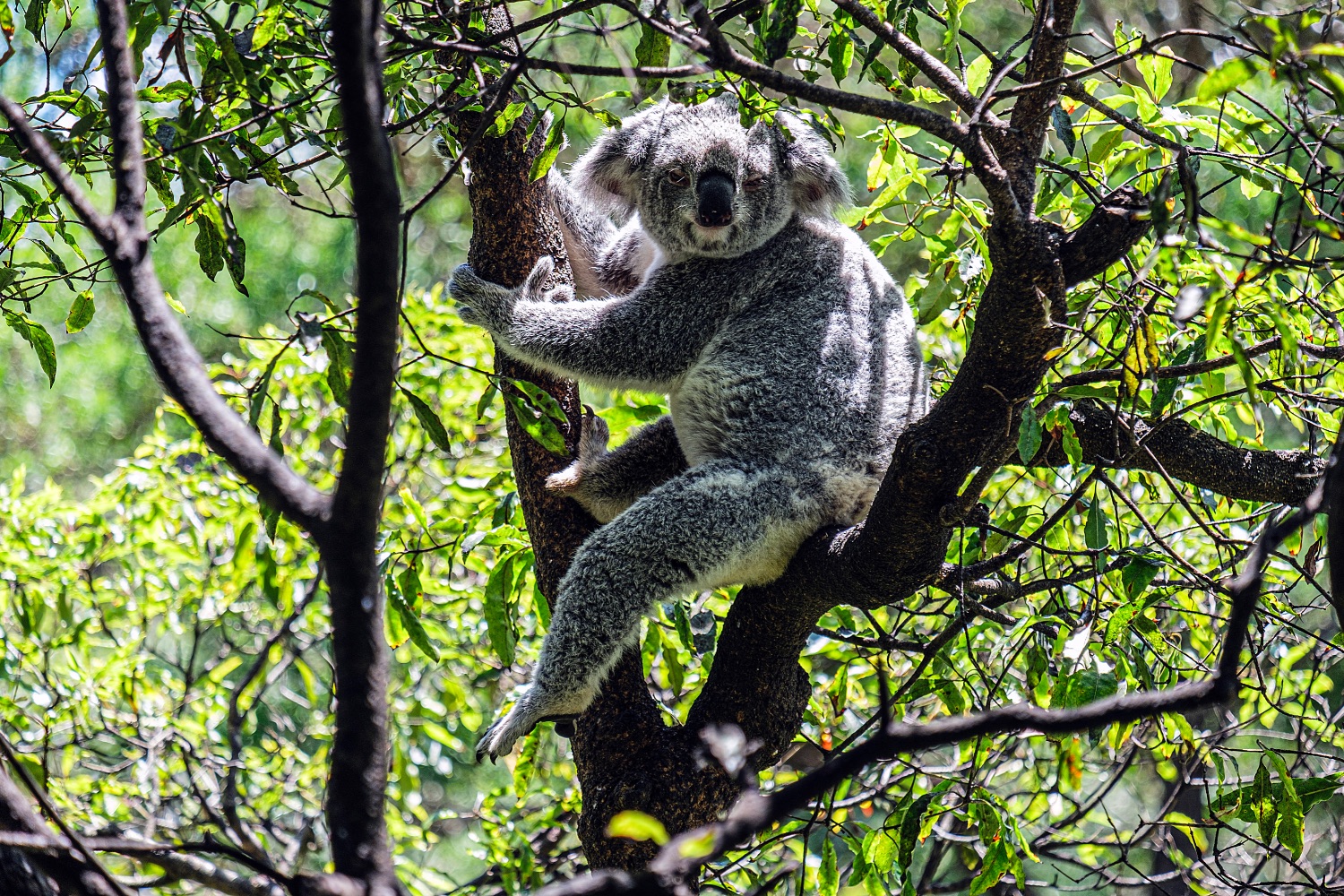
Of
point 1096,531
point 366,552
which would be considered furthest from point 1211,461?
point 366,552

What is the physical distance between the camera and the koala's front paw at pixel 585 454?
112 inches

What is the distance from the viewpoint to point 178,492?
423cm

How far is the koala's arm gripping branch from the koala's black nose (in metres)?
0.28

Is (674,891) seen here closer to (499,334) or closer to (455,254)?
(499,334)

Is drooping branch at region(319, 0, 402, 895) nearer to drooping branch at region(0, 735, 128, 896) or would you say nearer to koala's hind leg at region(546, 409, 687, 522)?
drooping branch at region(0, 735, 128, 896)

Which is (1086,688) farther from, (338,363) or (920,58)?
(338,363)

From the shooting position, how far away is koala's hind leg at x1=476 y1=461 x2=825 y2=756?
102 inches

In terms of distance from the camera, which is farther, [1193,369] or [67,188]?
[1193,369]

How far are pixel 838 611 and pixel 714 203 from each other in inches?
50.0

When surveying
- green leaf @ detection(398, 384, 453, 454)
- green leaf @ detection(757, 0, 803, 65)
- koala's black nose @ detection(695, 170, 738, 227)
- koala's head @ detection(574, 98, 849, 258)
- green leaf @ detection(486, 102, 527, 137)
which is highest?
koala's head @ detection(574, 98, 849, 258)

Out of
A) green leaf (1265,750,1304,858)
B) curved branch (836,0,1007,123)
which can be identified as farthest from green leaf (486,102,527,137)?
green leaf (1265,750,1304,858)

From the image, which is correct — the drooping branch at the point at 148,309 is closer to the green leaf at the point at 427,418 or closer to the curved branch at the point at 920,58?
the green leaf at the point at 427,418

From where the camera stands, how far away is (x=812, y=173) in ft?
11.1

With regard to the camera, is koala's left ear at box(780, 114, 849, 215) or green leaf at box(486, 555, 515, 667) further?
koala's left ear at box(780, 114, 849, 215)
